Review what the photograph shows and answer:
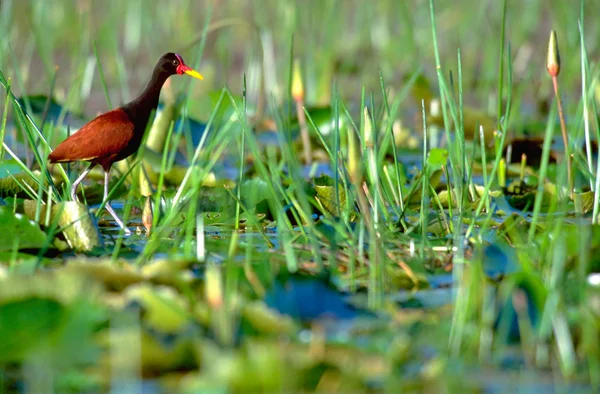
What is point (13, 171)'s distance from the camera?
330 centimetres

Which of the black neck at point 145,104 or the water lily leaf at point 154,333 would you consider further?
the black neck at point 145,104

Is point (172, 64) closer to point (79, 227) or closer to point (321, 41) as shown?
point (79, 227)

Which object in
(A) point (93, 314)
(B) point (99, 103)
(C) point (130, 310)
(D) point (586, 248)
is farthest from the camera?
(B) point (99, 103)

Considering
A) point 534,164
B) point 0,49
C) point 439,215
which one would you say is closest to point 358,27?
point 534,164

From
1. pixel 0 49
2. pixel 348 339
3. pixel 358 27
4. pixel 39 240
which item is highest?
pixel 358 27

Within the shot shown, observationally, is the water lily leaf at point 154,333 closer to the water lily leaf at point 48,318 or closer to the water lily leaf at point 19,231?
the water lily leaf at point 48,318

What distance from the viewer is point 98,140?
3.37 metres

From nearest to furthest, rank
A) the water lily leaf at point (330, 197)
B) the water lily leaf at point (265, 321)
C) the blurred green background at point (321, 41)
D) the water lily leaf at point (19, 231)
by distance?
the water lily leaf at point (265, 321)
the water lily leaf at point (19, 231)
the water lily leaf at point (330, 197)
the blurred green background at point (321, 41)

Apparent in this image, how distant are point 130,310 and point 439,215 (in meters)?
1.34

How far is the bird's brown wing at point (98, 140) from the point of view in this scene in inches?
131

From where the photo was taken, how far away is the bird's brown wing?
10.9 ft

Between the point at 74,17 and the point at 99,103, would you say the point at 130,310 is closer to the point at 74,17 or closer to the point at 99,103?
the point at 99,103

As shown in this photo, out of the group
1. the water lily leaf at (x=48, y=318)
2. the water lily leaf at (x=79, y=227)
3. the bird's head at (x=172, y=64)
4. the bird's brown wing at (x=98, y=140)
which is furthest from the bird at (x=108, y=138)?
the water lily leaf at (x=48, y=318)

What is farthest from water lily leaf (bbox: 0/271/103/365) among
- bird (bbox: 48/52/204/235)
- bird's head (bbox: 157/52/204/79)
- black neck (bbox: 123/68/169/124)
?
bird's head (bbox: 157/52/204/79)
